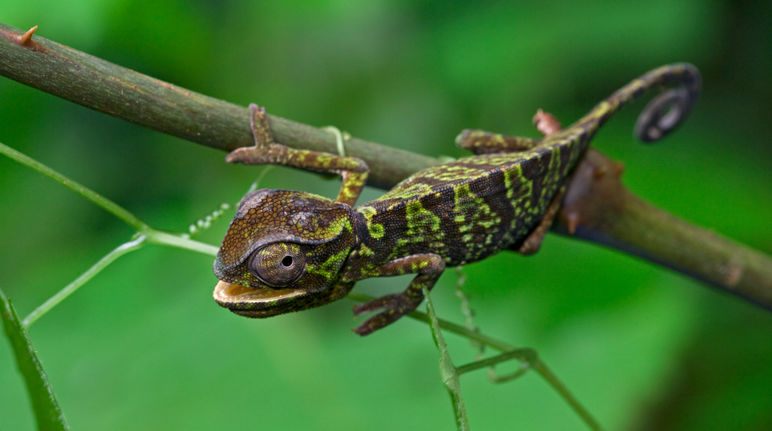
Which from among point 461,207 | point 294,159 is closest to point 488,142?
point 461,207

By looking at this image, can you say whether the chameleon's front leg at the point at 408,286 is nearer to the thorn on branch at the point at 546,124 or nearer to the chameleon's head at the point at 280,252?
the chameleon's head at the point at 280,252

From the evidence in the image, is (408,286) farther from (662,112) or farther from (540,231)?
(662,112)

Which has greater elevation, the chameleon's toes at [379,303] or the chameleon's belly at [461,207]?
the chameleon's belly at [461,207]

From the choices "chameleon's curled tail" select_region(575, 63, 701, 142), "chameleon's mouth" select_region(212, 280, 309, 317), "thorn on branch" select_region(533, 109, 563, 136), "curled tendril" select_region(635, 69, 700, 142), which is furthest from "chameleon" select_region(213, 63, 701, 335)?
"curled tendril" select_region(635, 69, 700, 142)

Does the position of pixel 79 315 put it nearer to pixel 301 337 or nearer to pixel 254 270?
pixel 301 337

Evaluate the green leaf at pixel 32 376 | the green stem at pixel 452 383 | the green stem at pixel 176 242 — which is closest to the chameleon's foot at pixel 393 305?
the green stem at pixel 176 242

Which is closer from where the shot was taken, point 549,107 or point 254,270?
point 254,270

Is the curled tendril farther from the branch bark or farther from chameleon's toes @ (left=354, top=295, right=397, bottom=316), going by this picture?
chameleon's toes @ (left=354, top=295, right=397, bottom=316)

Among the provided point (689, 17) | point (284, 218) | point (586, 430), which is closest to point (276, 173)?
point (284, 218)
